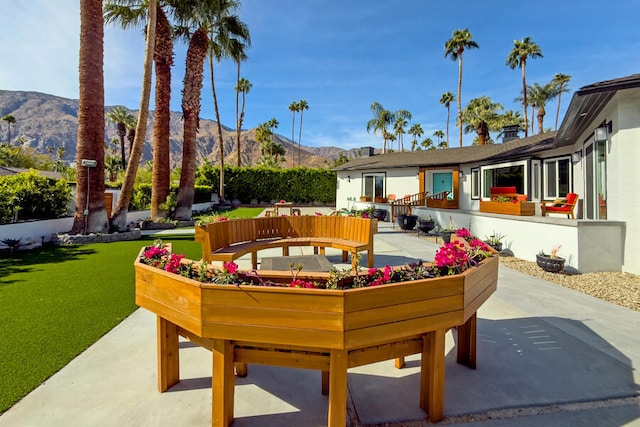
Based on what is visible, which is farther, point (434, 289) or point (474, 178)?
point (474, 178)

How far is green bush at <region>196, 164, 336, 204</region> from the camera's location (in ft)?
98.3

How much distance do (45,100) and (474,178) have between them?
26332 cm

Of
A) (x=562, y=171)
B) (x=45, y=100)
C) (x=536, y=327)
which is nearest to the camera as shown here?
(x=536, y=327)

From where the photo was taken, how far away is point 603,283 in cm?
568

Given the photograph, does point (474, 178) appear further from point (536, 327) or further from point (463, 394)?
point (463, 394)

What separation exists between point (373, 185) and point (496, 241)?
1303 cm

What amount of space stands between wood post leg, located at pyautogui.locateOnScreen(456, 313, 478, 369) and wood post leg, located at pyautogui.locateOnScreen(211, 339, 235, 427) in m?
2.27

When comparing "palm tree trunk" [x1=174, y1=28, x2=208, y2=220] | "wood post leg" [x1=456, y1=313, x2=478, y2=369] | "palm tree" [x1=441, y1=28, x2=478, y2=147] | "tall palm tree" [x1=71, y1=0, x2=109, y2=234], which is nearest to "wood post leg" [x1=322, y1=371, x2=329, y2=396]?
"wood post leg" [x1=456, y1=313, x2=478, y2=369]

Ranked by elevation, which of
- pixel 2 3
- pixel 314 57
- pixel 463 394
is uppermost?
pixel 314 57

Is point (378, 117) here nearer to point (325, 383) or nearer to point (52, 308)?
point (52, 308)

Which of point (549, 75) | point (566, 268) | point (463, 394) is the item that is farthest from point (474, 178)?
point (549, 75)

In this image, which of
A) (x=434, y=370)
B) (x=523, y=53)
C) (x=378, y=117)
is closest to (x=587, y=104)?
(x=434, y=370)

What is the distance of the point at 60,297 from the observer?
15.6 ft

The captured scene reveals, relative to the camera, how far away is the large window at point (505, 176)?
13.3 metres
